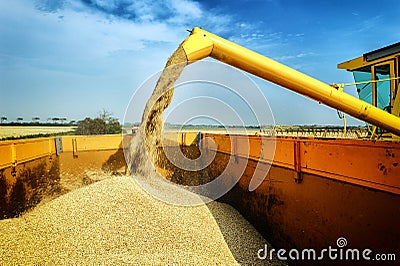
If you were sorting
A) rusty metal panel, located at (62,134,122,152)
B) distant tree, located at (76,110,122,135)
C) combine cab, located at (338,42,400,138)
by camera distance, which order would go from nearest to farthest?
combine cab, located at (338,42,400,138) → rusty metal panel, located at (62,134,122,152) → distant tree, located at (76,110,122,135)

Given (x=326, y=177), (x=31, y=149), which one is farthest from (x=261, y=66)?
(x=31, y=149)

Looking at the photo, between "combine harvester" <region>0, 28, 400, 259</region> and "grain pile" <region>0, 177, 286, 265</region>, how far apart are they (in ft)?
1.06

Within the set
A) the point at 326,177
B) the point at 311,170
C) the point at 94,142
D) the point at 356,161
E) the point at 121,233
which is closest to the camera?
A: the point at 356,161

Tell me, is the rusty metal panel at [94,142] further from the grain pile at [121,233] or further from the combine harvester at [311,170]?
the grain pile at [121,233]

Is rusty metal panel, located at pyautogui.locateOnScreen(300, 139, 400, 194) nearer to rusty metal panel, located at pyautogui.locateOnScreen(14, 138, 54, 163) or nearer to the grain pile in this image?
the grain pile

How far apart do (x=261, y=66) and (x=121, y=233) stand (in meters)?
1.81

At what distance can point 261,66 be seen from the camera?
66.0 inches

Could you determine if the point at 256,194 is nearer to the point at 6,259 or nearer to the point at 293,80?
the point at 293,80

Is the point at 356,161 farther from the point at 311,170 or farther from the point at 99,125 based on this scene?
the point at 99,125

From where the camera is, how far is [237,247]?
2.66 meters

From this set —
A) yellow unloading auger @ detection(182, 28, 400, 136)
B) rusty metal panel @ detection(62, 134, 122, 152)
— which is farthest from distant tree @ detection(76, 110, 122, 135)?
yellow unloading auger @ detection(182, 28, 400, 136)

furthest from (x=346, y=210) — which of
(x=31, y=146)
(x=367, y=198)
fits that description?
(x=31, y=146)

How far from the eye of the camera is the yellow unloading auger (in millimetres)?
1652

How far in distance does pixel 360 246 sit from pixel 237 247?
117 centimetres
